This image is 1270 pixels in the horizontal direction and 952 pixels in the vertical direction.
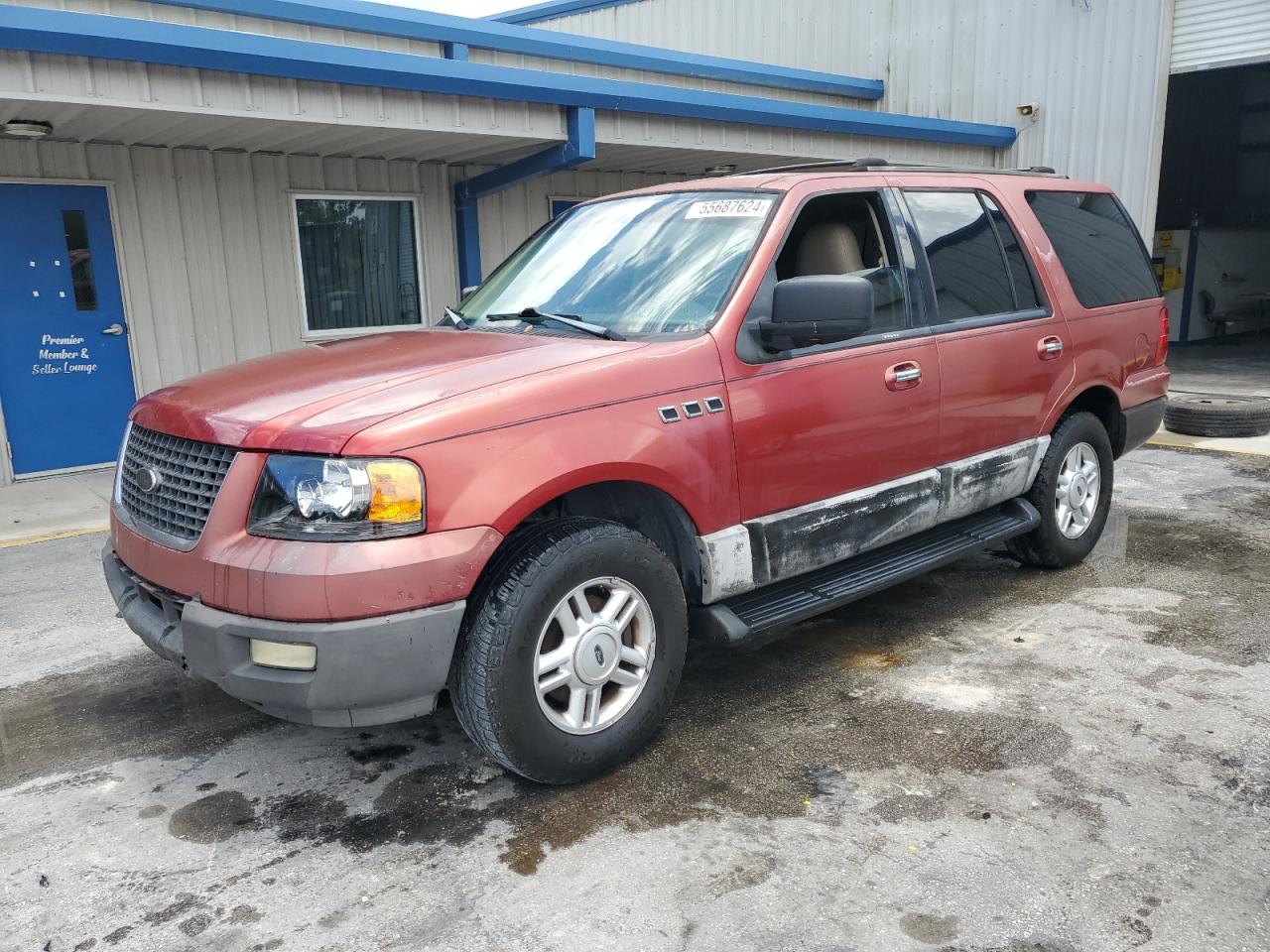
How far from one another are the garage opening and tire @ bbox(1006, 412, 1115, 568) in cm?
1580

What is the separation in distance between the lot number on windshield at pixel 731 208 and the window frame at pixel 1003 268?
2.66 ft

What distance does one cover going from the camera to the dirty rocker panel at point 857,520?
3.49 meters

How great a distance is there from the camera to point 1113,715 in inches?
141

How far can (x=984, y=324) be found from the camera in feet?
14.6

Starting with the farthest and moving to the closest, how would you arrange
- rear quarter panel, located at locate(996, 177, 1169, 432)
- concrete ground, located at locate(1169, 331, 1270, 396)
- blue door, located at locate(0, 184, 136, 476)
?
1. concrete ground, located at locate(1169, 331, 1270, 396)
2. blue door, located at locate(0, 184, 136, 476)
3. rear quarter panel, located at locate(996, 177, 1169, 432)

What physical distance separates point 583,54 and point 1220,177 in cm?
1557

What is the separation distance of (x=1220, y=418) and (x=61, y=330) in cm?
1011

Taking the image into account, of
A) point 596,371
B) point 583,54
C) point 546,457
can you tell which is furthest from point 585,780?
point 583,54

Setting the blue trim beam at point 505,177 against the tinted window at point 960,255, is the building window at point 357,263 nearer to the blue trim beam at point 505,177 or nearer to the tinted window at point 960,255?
the blue trim beam at point 505,177

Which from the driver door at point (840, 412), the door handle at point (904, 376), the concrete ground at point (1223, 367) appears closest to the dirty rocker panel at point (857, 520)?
the driver door at point (840, 412)

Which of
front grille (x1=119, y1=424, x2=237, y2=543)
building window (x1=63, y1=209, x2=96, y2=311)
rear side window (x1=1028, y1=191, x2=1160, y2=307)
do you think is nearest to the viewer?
front grille (x1=119, y1=424, x2=237, y2=543)

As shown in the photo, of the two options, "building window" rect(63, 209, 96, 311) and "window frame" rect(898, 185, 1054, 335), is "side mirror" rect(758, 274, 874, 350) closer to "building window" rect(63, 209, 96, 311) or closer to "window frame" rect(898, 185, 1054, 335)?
"window frame" rect(898, 185, 1054, 335)

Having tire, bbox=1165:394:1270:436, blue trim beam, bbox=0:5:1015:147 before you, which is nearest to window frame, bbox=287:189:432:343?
blue trim beam, bbox=0:5:1015:147

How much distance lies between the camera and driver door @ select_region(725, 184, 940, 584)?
3537 millimetres
